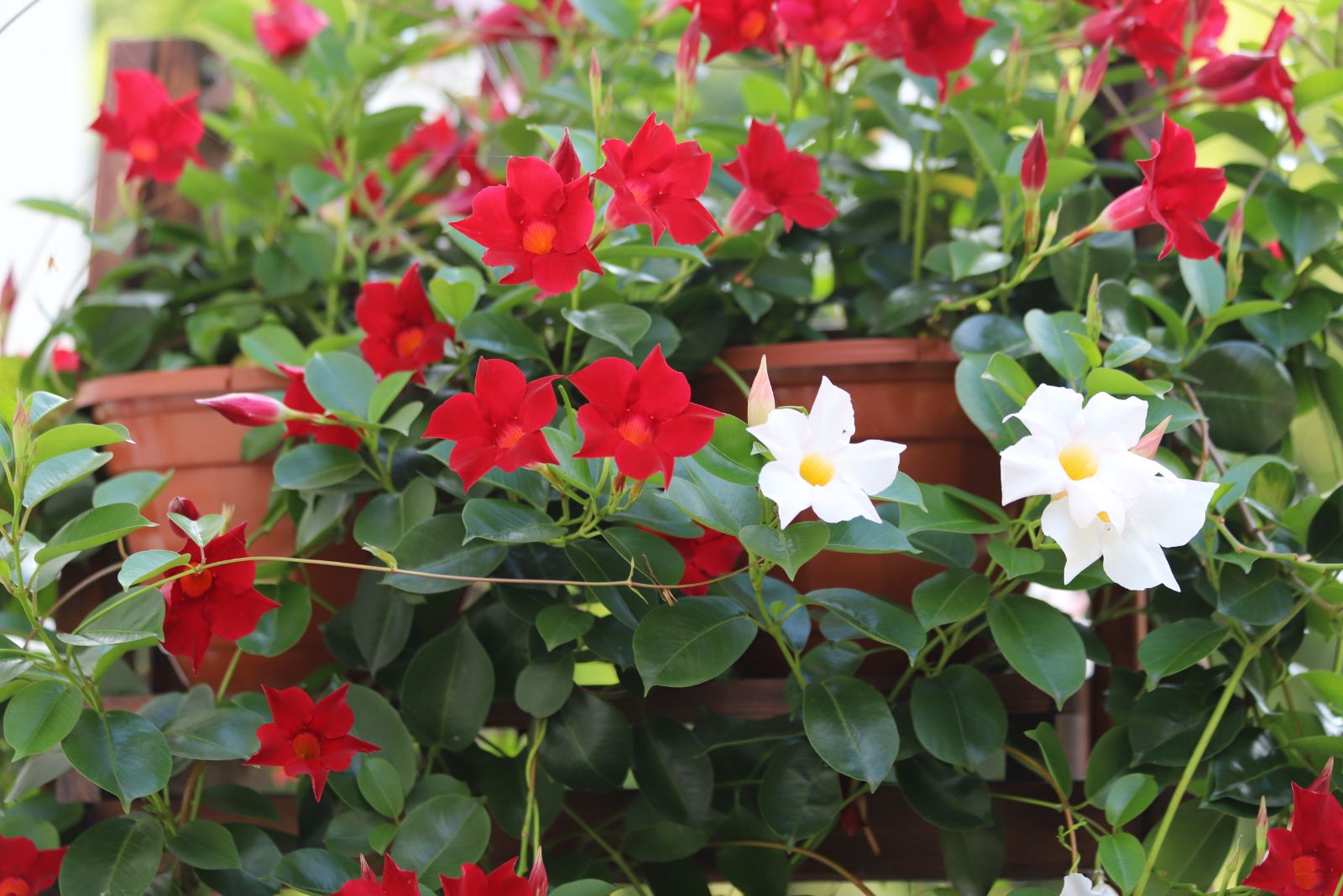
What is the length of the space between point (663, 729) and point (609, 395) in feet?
0.90

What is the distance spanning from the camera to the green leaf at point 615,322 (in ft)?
2.12

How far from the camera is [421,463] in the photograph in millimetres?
736

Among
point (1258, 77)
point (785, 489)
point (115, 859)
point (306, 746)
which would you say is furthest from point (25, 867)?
point (1258, 77)

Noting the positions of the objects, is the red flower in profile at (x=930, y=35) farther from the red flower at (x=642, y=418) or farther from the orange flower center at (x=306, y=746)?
the orange flower center at (x=306, y=746)

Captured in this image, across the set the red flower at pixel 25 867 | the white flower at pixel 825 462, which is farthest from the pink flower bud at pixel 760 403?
the red flower at pixel 25 867

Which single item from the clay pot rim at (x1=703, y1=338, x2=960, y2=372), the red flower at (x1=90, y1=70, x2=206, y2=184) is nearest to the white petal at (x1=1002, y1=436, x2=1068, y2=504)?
the clay pot rim at (x1=703, y1=338, x2=960, y2=372)

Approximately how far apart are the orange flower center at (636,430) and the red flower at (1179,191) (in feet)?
1.09

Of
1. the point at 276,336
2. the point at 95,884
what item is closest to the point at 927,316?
the point at 276,336

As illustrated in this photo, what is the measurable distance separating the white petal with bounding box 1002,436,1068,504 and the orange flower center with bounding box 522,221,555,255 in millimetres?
249

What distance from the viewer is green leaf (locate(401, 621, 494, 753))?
695 millimetres

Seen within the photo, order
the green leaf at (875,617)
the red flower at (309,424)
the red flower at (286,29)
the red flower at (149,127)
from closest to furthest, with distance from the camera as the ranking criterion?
the green leaf at (875,617) < the red flower at (309,424) < the red flower at (149,127) < the red flower at (286,29)

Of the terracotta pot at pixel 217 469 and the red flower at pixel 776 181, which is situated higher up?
the red flower at pixel 776 181

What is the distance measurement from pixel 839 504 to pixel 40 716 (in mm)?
445

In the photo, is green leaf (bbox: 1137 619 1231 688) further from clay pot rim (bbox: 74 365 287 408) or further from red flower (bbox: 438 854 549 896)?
clay pot rim (bbox: 74 365 287 408)
